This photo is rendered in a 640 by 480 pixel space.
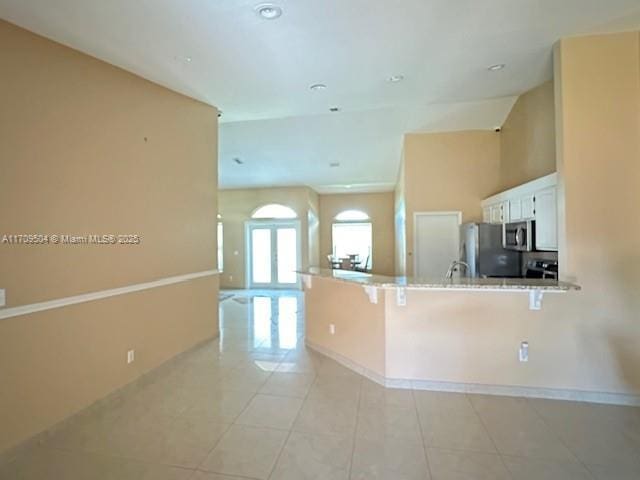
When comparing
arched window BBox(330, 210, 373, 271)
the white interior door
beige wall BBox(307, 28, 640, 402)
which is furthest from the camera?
arched window BBox(330, 210, 373, 271)

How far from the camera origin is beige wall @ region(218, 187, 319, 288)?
9.91 metres

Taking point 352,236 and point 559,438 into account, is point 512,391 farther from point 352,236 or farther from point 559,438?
point 352,236

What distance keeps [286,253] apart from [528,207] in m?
6.84

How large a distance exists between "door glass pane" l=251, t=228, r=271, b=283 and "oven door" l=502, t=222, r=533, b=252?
659 cm

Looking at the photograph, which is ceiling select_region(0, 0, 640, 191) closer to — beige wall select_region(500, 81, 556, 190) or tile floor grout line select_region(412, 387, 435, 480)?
beige wall select_region(500, 81, 556, 190)

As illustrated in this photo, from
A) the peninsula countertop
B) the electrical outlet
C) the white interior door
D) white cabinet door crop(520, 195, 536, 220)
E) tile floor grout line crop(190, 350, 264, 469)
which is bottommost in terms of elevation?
tile floor grout line crop(190, 350, 264, 469)

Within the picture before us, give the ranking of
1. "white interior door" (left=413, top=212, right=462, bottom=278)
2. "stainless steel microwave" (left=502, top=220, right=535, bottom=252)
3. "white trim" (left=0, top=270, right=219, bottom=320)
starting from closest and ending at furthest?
"white trim" (left=0, top=270, right=219, bottom=320) → "stainless steel microwave" (left=502, top=220, right=535, bottom=252) → "white interior door" (left=413, top=212, right=462, bottom=278)

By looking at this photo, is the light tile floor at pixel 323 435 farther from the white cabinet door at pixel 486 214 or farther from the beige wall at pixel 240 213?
the beige wall at pixel 240 213

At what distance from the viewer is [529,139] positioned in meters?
4.90

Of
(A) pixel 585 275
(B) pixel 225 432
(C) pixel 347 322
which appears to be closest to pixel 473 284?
(A) pixel 585 275

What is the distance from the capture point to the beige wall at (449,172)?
616cm

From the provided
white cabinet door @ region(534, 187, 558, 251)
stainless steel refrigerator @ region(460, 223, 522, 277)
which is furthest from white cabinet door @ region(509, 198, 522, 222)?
white cabinet door @ region(534, 187, 558, 251)

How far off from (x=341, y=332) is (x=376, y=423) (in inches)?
51.3

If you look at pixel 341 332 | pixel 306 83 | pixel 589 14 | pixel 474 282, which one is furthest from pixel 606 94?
pixel 341 332
